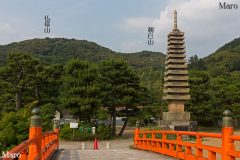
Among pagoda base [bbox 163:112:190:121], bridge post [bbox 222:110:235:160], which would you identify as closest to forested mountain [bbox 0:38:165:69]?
pagoda base [bbox 163:112:190:121]

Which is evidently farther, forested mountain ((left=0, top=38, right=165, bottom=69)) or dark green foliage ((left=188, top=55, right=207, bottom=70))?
forested mountain ((left=0, top=38, right=165, bottom=69))

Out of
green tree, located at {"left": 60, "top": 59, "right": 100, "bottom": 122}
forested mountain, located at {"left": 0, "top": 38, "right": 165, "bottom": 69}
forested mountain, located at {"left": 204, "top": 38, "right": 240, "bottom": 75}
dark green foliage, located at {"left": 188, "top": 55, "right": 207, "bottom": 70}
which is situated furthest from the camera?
forested mountain, located at {"left": 0, "top": 38, "right": 165, "bottom": 69}

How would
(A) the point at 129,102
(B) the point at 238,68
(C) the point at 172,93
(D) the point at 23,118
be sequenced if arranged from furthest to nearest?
(B) the point at 238,68, (A) the point at 129,102, (C) the point at 172,93, (D) the point at 23,118

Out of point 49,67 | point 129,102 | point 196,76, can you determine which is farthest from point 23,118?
point 196,76

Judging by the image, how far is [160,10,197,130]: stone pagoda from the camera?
34875 millimetres

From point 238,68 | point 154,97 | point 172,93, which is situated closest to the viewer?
point 172,93

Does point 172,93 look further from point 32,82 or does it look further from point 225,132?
point 225,132

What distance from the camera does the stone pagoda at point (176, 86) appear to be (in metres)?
34.9

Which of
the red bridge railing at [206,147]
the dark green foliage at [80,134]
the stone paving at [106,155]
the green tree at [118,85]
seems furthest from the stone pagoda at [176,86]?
the red bridge railing at [206,147]

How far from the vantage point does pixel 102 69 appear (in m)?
41.0

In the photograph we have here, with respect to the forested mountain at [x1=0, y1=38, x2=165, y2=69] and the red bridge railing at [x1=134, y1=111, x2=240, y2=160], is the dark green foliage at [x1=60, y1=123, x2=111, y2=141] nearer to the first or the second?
the red bridge railing at [x1=134, y1=111, x2=240, y2=160]

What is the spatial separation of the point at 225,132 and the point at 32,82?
39.8 meters

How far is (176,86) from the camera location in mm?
36344

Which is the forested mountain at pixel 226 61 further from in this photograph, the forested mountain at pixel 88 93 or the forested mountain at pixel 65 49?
the forested mountain at pixel 88 93
